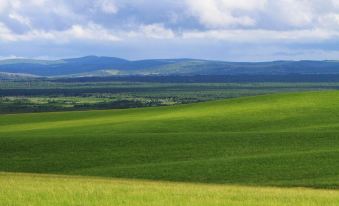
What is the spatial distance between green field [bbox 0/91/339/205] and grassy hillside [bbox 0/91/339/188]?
59 millimetres

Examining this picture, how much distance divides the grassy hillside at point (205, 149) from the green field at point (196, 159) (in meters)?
0.06

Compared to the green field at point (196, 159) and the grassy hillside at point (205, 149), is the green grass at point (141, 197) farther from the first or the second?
the grassy hillside at point (205, 149)

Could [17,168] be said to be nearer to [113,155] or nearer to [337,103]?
[113,155]

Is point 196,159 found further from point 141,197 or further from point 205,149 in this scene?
point 141,197

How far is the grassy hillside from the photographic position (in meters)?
35.7

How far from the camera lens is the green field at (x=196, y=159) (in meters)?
23.9

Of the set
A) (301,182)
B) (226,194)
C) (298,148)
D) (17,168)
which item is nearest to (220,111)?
(298,148)

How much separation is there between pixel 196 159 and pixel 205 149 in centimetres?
341

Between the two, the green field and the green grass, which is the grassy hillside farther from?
the green grass

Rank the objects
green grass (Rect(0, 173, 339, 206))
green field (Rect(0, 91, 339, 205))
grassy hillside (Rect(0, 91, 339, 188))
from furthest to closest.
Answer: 1. grassy hillside (Rect(0, 91, 339, 188))
2. green field (Rect(0, 91, 339, 205))
3. green grass (Rect(0, 173, 339, 206))

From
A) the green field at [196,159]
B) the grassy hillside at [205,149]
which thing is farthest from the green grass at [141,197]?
the grassy hillside at [205,149]

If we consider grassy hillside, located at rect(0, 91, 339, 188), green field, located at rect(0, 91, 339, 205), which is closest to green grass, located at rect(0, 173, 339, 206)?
green field, located at rect(0, 91, 339, 205)

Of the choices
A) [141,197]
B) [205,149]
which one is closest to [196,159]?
[205,149]

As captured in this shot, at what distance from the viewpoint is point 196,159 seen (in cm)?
4228
